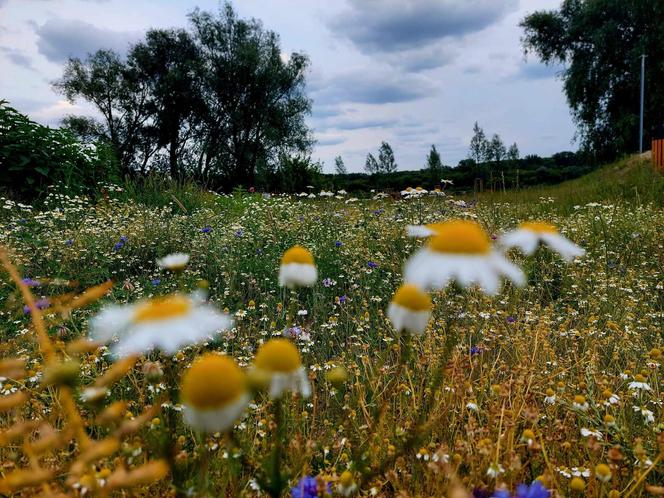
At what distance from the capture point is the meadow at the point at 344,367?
1.08 m

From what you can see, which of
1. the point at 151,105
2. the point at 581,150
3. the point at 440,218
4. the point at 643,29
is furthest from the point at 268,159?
the point at 440,218

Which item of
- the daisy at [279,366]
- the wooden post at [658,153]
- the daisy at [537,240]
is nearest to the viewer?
the daisy at [279,366]

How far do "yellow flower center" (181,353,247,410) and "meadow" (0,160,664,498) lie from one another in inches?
2.0

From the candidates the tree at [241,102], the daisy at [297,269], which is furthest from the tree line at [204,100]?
the daisy at [297,269]

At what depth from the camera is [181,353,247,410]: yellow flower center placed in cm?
61

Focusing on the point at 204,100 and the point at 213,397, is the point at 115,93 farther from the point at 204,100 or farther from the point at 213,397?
the point at 213,397

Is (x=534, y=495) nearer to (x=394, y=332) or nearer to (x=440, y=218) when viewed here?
(x=394, y=332)

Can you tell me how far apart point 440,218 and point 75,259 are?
332 cm

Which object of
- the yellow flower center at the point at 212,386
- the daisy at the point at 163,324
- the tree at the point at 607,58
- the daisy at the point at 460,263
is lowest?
the yellow flower center at the point at 212,386

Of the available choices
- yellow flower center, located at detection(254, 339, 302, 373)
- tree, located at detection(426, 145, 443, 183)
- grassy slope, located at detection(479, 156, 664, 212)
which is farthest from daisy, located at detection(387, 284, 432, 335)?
tree, located at detection(426, 145, 443, 183)

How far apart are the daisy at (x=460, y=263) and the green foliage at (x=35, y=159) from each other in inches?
323

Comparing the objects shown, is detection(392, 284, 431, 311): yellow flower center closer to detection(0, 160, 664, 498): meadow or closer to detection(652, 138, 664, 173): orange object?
detection(0, 160, 664, 498): meadow

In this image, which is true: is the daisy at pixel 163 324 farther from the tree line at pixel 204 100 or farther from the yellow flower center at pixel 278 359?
the tree line at pixel 204 100

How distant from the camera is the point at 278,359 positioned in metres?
0.75
